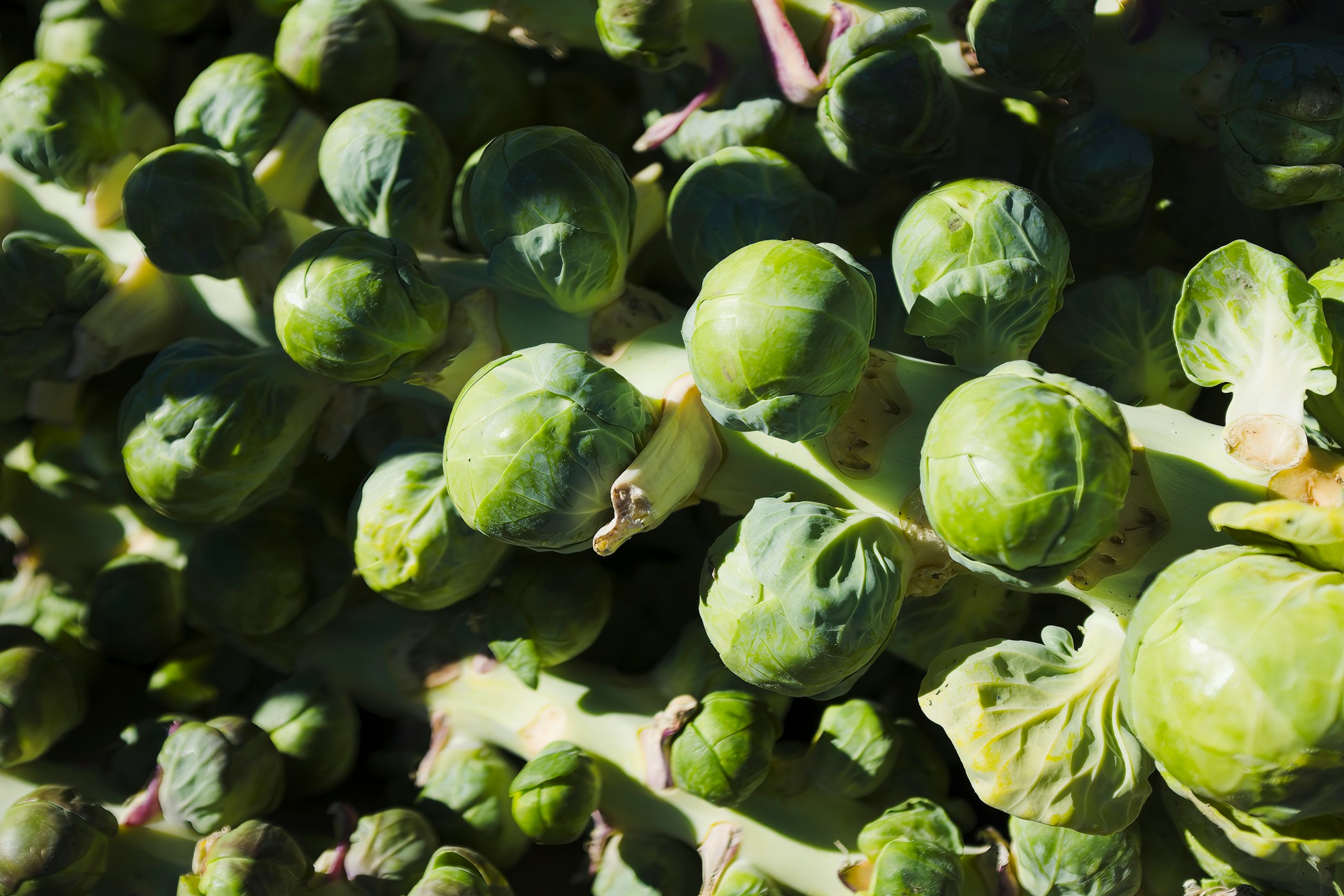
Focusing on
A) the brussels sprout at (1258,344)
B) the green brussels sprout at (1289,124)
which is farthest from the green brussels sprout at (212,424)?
the green brussels sprout at (1289,124)

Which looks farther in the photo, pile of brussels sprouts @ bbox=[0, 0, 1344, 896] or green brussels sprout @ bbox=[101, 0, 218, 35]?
green brussels sprout @ bbox=[101, 0, 218, 35]

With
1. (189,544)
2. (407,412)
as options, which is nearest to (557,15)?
(407,412)

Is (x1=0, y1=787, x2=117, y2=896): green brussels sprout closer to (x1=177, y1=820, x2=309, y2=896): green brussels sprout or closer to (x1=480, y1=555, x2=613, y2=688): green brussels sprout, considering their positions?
(x1=177, y1=820, x2=309, y2=896): green brussels sprout

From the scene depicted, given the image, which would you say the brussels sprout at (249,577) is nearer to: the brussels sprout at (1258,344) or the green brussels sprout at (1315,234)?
the brussels sprout at (1258,344)

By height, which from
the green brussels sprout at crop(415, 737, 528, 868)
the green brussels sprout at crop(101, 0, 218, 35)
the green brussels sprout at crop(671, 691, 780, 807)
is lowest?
the green brussels sprout at crop(415, 737, 528, 868)

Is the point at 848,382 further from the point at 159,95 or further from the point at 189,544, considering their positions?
the point at 159,95

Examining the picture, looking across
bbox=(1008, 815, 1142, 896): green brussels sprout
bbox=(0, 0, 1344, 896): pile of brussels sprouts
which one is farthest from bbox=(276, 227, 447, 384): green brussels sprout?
bbox=(1008, 815, 1142, 896): green brussels sprout

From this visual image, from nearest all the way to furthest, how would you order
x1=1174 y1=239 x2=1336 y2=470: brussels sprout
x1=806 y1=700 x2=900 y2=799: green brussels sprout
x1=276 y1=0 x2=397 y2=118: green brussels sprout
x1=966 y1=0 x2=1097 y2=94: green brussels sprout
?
x1=1174 y1=239 x2=1336 y2=470: brussels sprout, x1=966 y1=0 x2=1097 y2=94: green brussels sprout, x1=806 y1=700 x2=900 y2=799: green brussels sprout, x1=276 y1=0 x2=397 y2=118: green brussels sprout
